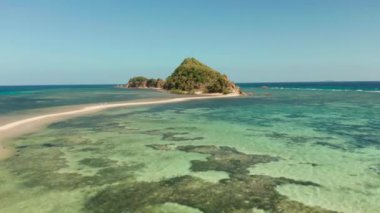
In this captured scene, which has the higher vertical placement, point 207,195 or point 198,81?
point 198,81

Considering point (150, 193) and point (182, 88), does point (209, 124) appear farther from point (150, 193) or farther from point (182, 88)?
point (182, 88)

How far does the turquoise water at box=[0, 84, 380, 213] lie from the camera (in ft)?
45.0

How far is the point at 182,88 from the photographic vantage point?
119688 millimetres

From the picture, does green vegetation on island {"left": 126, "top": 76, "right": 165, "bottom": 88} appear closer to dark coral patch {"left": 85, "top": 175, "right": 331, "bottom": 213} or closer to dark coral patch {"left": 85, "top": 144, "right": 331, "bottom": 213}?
dark coral patch {"left": 85, "top": 144, "right": 331, "bottom": 213}

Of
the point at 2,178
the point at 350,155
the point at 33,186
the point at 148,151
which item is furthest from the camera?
the point at 148,151

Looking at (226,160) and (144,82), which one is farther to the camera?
(144,82)

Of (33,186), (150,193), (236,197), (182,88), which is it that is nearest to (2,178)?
(33,186)

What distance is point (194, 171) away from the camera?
1831 centimetres

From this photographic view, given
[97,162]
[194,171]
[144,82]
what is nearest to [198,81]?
[144,82]

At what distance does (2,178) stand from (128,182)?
6281 millimetres

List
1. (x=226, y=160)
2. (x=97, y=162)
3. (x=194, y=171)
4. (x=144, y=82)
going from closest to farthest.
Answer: (x=194, y=171)
(x=97, y=162)
(x=226, y=160)
(x=144, y=82)

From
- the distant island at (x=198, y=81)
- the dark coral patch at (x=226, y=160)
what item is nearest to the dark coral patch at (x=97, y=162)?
the dark coral patch at (x=226, y=160)

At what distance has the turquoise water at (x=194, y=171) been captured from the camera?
1373 cm

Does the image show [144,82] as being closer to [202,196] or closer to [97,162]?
[97,162]
